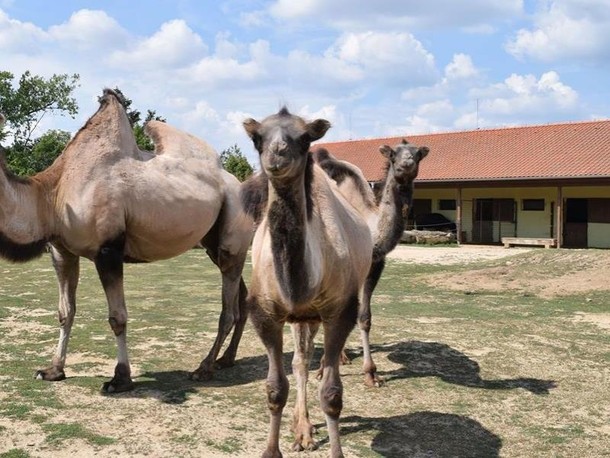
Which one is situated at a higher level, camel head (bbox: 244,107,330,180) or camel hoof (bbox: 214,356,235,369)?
camel head (bbox: 244,107,330,180)

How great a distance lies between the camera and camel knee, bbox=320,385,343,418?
440 centimetres

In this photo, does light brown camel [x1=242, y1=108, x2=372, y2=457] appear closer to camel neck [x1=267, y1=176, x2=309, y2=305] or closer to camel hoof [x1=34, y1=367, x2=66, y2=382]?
camel neck [x1=267, y1=176, x2=309, y2=305]

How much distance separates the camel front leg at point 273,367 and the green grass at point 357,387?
275 mm

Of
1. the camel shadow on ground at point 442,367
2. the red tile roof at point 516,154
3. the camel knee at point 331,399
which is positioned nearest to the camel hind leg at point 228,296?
the camel shadow on ground at point 442,367

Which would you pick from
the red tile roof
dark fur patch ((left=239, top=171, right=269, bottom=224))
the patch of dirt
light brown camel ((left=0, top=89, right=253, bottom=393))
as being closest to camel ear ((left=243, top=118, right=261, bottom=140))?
dark fur patch ((left=239, top=171, right=269, bottom=224))

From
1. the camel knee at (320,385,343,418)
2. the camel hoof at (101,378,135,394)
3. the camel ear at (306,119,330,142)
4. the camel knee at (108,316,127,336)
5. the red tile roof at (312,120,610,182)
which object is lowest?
the camel hoof at (101,378,135,394)

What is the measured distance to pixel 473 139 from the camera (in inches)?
1261

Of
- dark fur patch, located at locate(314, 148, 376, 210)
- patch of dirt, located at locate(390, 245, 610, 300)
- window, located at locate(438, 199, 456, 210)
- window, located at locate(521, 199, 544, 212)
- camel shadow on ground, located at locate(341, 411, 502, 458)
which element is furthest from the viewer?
window, located at locate(438, 199, 456, 210)

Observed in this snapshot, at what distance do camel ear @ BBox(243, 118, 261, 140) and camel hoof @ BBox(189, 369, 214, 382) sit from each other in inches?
133

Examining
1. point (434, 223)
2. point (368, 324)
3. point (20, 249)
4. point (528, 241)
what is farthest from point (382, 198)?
point (434, 223)

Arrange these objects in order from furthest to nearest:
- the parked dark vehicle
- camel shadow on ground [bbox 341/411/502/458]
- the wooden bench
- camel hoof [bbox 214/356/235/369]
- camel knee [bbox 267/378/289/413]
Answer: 1. the parked dark vehicle
2. the wooden bench
3. camel hoof [bbox 214/356/235/369]
4. camel shadow on ground [bbox 341/411/502/458]
5. camel knee [bbox 267/378/289/413]

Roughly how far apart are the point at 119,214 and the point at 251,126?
2.75m

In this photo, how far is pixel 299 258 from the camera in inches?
153

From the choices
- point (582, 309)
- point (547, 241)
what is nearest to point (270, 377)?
point (582, 309)
